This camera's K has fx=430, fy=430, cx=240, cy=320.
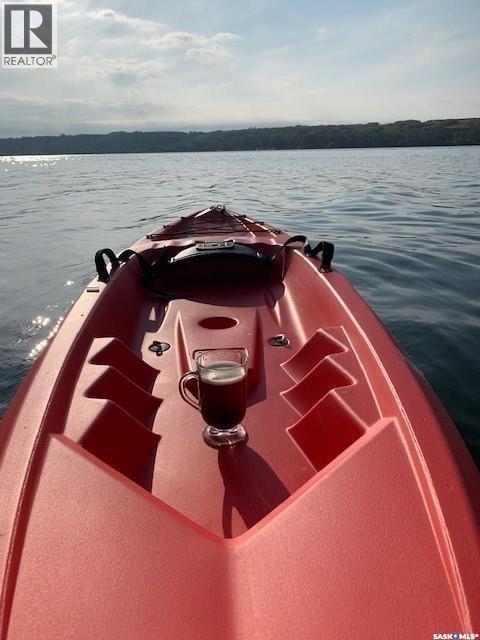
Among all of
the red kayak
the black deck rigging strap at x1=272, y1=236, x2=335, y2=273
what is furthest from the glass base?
the black deck rigging strap at x1=272, y1=236, x2=335, y2=273

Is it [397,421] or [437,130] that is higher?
[437,130]

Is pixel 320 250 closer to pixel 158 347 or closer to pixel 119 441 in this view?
pixel 158 347

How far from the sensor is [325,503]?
1.18 meters

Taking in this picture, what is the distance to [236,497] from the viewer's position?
1.57m

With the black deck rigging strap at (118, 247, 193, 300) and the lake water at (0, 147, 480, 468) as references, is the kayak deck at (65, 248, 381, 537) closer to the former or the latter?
the black deck rigging strap at (118, 247, 193, 300)

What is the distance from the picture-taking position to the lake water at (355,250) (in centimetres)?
395

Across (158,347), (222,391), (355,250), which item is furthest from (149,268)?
(355,250)

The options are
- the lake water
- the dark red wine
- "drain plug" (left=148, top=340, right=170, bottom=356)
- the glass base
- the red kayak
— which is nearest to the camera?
the red kayak

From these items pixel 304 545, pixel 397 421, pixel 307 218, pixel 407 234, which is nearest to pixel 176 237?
pixel 397 421

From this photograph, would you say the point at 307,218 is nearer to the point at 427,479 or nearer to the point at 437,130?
the point at 427,479

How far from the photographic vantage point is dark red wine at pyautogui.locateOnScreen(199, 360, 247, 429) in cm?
159

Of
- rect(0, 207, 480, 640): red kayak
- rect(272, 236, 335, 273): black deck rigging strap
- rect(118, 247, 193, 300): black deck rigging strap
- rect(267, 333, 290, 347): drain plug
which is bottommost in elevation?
rect(0, 207, 480, 640): red kayak

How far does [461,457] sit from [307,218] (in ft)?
31.8

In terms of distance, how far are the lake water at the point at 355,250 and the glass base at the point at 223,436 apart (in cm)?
164
